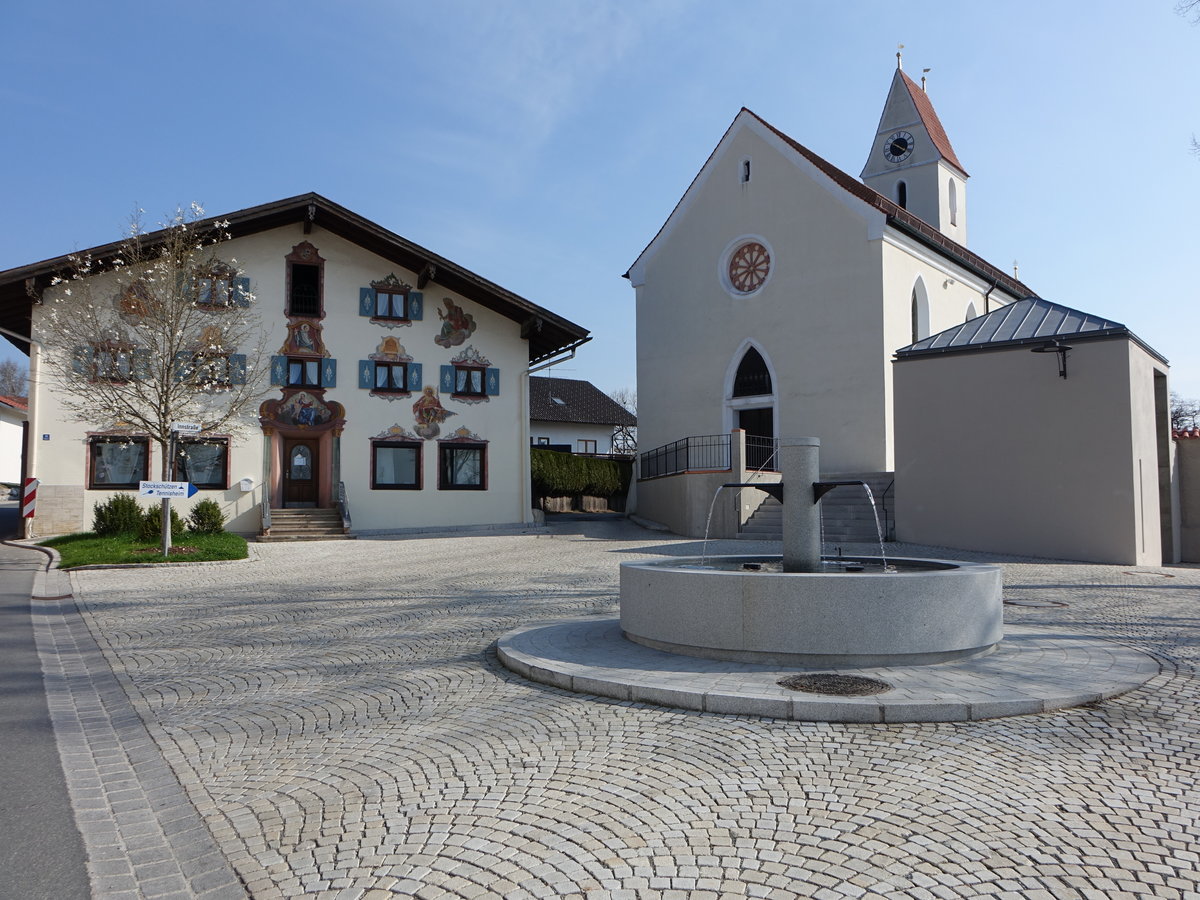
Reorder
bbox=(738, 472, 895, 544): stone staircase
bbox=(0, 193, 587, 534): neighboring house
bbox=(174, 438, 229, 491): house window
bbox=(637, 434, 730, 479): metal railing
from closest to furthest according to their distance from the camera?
bbox=(738, 472, 895, 544): stone staircase, bbox=(0, 193, 587, 534): neighboring house, bbox=(174, 438, 229, 491): house window, bbox=(637, 434, 730, 479): metal railing

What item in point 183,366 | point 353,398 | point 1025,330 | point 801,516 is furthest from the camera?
point 353,398

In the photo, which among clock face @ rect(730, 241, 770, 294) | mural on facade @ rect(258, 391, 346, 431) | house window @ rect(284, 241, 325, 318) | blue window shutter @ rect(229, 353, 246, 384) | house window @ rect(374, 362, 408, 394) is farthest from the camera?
clock face @ rect(730, 241, 770, 294)

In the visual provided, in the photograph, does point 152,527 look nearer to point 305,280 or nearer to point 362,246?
point 305,280

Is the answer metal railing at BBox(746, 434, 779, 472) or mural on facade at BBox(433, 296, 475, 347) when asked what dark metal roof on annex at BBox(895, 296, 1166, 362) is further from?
mural on facade at BBox(433, 296, 475, 347)

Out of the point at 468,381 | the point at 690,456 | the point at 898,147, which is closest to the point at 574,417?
the point at 898,147

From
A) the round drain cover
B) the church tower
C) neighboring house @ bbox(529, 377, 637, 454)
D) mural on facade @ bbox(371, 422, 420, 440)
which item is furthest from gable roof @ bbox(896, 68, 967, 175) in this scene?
the round drain cover

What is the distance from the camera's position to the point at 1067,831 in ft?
12.3

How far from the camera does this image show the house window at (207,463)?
23.5 metres

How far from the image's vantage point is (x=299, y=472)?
25.2 m

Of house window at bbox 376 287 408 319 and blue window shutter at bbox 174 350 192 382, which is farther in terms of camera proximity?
house window at bbox 376 287 408 319

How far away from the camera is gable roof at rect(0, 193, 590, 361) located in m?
22.2

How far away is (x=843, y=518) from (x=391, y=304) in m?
13.8

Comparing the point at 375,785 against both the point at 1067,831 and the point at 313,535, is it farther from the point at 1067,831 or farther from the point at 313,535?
the point at 313,535

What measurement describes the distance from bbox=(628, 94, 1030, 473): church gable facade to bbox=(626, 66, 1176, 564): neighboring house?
6 centimetres
